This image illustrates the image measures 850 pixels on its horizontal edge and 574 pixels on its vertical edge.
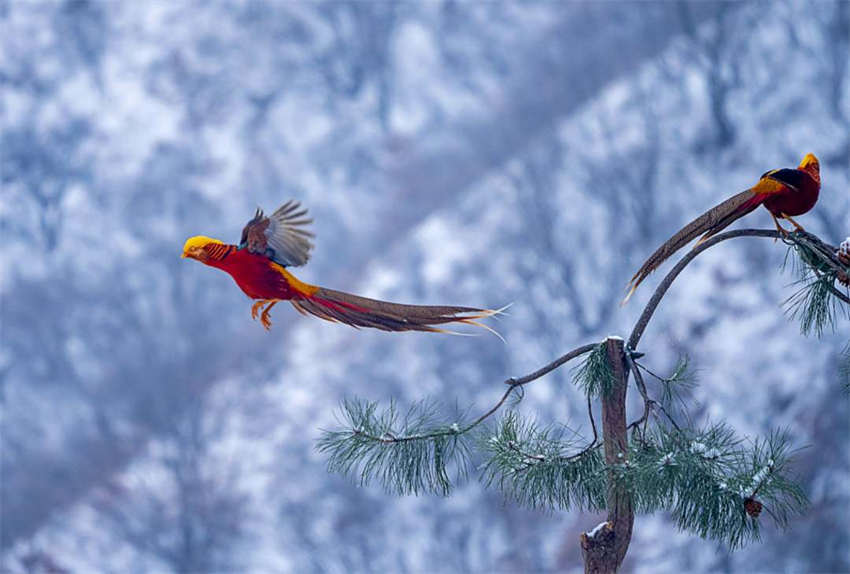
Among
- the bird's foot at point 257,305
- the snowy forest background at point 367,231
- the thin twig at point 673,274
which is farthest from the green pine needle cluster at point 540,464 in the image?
the snowy forest background at point 367,231

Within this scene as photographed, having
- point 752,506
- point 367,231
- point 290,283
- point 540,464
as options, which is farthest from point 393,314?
point 367,231

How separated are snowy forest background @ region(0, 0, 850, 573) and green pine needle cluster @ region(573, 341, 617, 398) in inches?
90.5

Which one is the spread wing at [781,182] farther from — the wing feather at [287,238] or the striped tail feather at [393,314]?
the wing feather at [287,238]

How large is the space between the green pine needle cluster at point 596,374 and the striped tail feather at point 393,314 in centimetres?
13

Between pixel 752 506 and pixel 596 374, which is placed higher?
pixel 596 374

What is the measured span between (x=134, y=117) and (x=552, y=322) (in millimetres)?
2389

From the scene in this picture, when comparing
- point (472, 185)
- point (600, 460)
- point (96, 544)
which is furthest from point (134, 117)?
point (600, 460)

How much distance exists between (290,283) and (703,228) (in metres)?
0.42

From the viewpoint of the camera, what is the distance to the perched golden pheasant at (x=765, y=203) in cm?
91

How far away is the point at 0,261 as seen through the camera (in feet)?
13.9

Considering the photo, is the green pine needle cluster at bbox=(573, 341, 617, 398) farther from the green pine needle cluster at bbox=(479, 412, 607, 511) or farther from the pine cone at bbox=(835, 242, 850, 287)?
the pine cone at bbox=(835, 242, 850, 287)

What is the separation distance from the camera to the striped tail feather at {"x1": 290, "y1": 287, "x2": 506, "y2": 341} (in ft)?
2.76

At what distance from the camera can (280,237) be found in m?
0.95

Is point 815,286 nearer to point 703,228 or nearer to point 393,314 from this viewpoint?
point 703,228
